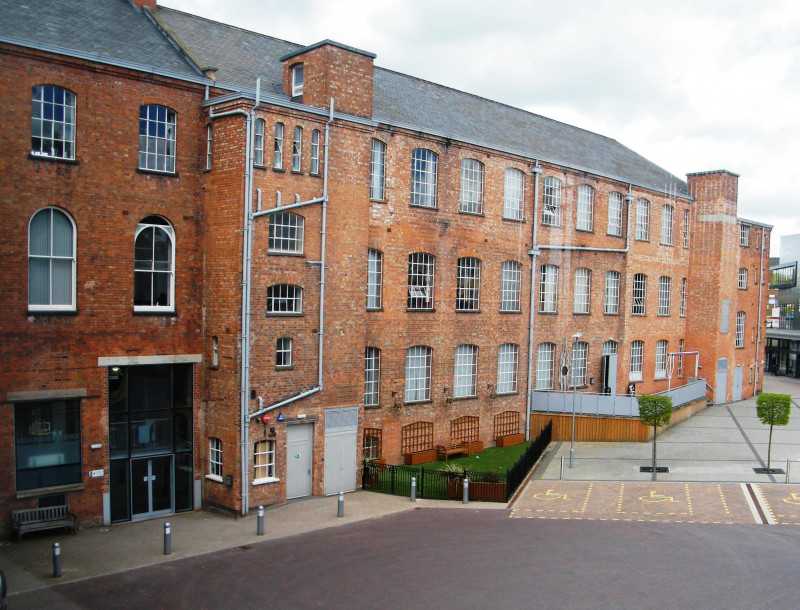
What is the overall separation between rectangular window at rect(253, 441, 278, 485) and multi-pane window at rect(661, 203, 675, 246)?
2574cm

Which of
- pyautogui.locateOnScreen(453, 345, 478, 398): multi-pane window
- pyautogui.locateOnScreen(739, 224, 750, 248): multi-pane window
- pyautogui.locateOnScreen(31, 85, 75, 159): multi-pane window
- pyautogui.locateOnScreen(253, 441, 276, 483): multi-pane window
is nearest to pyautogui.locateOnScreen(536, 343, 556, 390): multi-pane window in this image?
pyautogui.locateOnScreen(453, 345, 478, 398): multi-pane window

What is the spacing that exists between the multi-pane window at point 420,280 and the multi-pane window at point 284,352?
646 centimetres

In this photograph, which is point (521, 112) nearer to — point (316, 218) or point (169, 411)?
point (316, 218)

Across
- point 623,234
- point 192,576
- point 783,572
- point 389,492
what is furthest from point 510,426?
point 192,576

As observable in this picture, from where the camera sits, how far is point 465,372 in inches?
1151

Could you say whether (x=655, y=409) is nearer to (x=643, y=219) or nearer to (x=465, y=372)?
(x=465, y=372)

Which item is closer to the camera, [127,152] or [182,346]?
[127,152]

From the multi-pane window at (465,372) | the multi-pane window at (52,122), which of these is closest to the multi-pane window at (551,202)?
the multi-pane window at (465,372)

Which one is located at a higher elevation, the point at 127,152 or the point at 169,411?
the point at 127,152

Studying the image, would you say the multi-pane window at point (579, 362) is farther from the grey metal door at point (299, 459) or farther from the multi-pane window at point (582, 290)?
the grey metal door at point (299, 459)

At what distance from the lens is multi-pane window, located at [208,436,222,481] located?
2133 centimetres

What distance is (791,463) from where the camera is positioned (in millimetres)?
26984

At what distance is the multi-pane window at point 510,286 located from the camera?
3045cm

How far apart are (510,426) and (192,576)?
17.6 m
